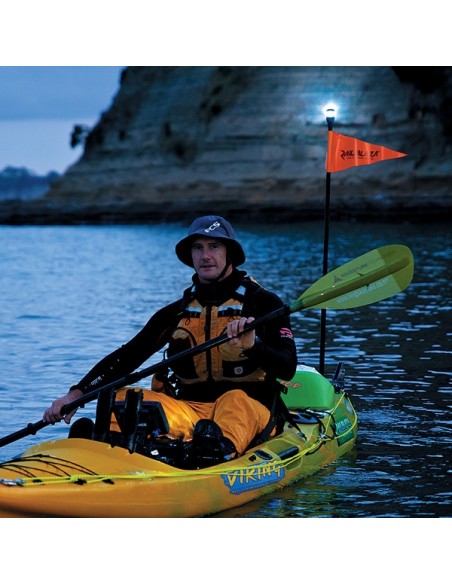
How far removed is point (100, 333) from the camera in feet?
43.9

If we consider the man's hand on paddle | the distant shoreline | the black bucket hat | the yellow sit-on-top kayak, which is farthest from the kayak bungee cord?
the distant shoreline

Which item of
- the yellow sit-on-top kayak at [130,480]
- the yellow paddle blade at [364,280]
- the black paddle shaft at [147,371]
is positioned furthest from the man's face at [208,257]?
the yellow sit-on-top kayak at [130,480]

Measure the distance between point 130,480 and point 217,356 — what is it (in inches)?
37.0

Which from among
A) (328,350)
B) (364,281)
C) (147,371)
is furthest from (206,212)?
(147,371)

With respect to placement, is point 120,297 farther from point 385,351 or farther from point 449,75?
point 449,75

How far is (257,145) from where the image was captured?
5619 centimetres

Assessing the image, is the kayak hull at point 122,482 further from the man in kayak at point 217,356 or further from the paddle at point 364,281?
the paddle at point 364,281

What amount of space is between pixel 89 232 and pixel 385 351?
4001cm

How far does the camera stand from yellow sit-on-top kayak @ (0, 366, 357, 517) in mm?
4965

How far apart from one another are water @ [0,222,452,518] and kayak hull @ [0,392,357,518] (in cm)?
19

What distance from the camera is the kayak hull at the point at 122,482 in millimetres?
4957

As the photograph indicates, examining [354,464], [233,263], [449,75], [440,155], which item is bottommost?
[354,464]

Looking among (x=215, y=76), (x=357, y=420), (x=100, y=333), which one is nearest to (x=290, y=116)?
(x=215, y=76)

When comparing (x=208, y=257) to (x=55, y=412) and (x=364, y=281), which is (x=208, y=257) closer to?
(x=364, y=281)
